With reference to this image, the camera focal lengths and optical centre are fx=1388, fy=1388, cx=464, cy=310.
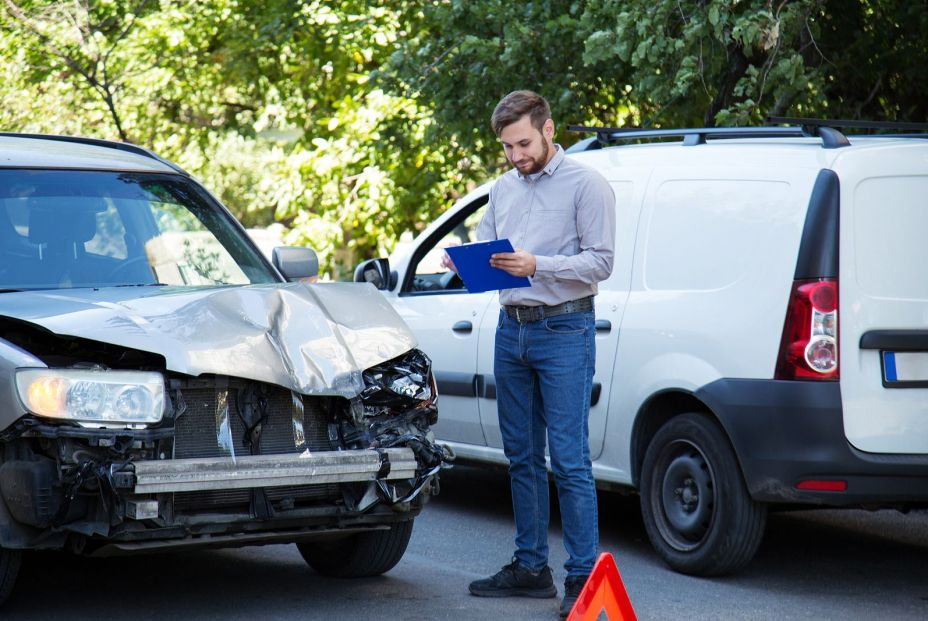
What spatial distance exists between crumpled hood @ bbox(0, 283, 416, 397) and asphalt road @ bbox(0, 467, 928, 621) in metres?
0.99

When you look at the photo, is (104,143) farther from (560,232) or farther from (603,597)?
(603,597)

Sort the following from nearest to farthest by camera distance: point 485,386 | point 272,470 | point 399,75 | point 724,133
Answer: point 272,470 → point 724,133 → point 485,386 → point 399,75

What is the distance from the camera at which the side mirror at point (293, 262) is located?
21.3ft

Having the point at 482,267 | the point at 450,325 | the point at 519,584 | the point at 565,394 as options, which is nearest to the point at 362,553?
the point at 519,584

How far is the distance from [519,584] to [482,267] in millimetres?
1362

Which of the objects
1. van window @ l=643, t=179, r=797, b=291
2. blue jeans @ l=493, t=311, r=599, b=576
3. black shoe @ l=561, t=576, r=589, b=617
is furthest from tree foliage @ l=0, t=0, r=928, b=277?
black shoe @ l=561, t=576, r=589, b=617

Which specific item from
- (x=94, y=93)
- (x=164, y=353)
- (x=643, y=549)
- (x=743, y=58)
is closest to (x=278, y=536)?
(x=164, y=353)

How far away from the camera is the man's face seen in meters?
5.39

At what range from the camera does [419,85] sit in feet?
41.0

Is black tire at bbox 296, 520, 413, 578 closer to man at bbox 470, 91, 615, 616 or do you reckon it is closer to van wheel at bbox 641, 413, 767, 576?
man at bbox 470, 91, 615, 616

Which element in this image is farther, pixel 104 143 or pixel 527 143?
pixel 104 143

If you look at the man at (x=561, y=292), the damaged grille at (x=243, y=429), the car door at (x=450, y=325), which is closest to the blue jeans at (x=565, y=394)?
the man at (x=561, y=292)

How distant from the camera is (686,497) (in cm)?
624

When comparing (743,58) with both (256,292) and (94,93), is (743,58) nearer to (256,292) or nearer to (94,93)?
(256,292)
